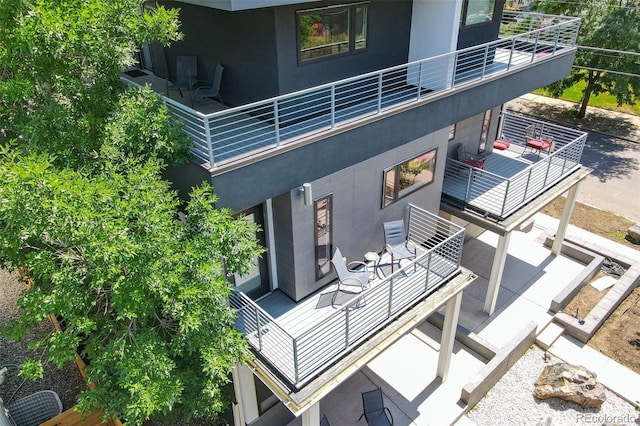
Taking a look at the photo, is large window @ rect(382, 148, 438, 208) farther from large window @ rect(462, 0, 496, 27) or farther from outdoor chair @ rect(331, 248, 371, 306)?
large window @ rect(462, 0, 496, 27)

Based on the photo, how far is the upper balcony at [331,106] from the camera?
746 centimetres

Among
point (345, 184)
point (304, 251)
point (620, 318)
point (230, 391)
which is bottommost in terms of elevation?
point (620, 318)

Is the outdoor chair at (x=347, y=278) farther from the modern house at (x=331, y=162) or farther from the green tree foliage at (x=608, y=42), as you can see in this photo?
the green tree foliage at (x=608, y=42)

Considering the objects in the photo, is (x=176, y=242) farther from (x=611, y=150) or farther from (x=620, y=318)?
(x=611, y=150)

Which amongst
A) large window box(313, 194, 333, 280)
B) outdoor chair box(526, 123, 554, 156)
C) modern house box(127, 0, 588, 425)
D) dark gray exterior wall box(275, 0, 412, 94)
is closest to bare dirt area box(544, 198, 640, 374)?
modern house box(127, 0, 588, 425)

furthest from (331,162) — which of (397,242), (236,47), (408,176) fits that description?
(236,47)

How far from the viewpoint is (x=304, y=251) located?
9.12m

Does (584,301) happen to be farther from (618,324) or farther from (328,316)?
(328,316)

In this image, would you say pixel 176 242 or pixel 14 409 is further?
pixel 14 409

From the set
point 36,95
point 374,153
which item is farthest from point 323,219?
point 36,95

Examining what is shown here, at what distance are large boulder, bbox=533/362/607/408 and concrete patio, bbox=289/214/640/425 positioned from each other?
88 cm

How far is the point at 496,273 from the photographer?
484 inches

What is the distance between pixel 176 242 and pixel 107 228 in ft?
3.30

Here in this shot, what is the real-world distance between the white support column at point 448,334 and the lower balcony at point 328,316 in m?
0.64
